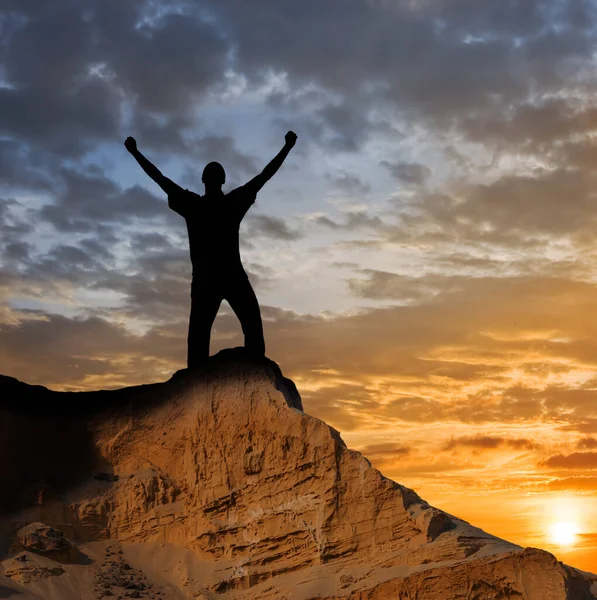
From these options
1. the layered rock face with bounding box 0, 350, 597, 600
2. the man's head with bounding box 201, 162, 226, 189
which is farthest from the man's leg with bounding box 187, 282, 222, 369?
the man's head with bounding box 201, 162, 226, 189

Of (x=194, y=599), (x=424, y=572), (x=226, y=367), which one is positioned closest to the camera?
(x=424, y=572)

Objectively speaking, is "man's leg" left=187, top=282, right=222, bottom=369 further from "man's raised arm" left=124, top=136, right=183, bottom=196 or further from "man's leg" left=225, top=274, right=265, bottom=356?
"man's raised arm" left=124, top=136, right=183, bottom=196

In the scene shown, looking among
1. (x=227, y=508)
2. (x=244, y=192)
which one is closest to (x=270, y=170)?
(x=244, y=192)

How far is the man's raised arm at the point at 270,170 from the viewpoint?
16484mm

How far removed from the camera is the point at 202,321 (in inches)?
645

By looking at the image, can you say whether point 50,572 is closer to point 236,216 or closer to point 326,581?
point 326,581

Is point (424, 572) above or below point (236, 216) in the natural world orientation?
below

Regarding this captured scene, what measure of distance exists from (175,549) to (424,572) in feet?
12.0

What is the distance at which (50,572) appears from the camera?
47.3 feet

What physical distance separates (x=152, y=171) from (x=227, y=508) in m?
5.38

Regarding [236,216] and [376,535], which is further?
[236,216]

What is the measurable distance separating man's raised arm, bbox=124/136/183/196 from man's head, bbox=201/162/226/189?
0.42m

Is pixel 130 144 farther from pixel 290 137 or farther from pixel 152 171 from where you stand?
pixel 290 137

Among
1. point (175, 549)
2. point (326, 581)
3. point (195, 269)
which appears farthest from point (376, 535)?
point (195, 269)
